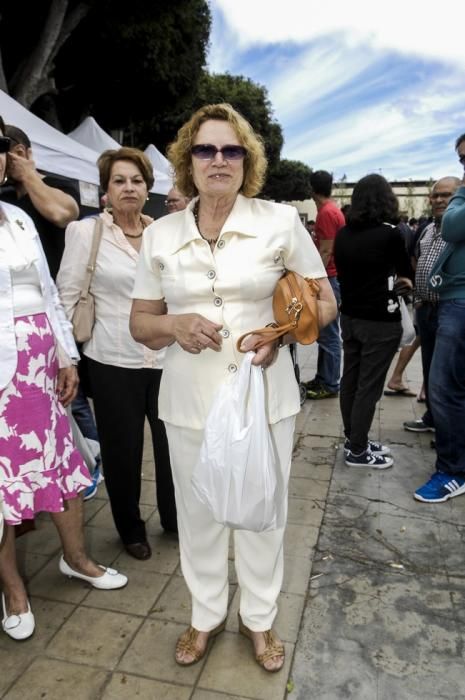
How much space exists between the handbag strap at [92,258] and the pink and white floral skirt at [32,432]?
411 mm

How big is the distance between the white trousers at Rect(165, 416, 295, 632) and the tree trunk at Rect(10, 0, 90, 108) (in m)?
11.8

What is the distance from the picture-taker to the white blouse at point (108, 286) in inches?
102

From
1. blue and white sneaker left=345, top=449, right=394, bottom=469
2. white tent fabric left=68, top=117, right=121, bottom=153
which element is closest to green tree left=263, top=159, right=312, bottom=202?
white tent fabric left=68, top=117, right=121, bottom=153

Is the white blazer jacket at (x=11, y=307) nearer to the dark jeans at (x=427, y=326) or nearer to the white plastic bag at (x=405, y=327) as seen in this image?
the white plastic bag at (x=405, y=327)

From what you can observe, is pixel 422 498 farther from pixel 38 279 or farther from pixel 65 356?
pixel 38 279

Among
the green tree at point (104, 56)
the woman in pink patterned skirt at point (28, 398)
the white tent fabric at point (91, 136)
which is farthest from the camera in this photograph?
the green tree at point (104, 56)

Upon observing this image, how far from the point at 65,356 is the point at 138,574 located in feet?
3.88

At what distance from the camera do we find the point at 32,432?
86.0 inches

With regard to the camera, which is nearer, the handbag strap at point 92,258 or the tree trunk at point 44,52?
the handbag strap at point 92,258

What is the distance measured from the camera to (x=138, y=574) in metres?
2.68

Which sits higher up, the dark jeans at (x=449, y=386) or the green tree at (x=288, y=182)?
the green tree at (x=288, y=182)

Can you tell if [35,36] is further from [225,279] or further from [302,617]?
[302,617]

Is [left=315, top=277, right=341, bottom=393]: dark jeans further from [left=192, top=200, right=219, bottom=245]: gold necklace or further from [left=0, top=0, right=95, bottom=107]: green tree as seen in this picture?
[left=0, top=0, right=95, bottom=107]: green tree

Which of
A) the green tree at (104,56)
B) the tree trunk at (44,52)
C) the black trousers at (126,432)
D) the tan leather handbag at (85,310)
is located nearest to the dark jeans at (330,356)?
the black trousers at (126,432)
